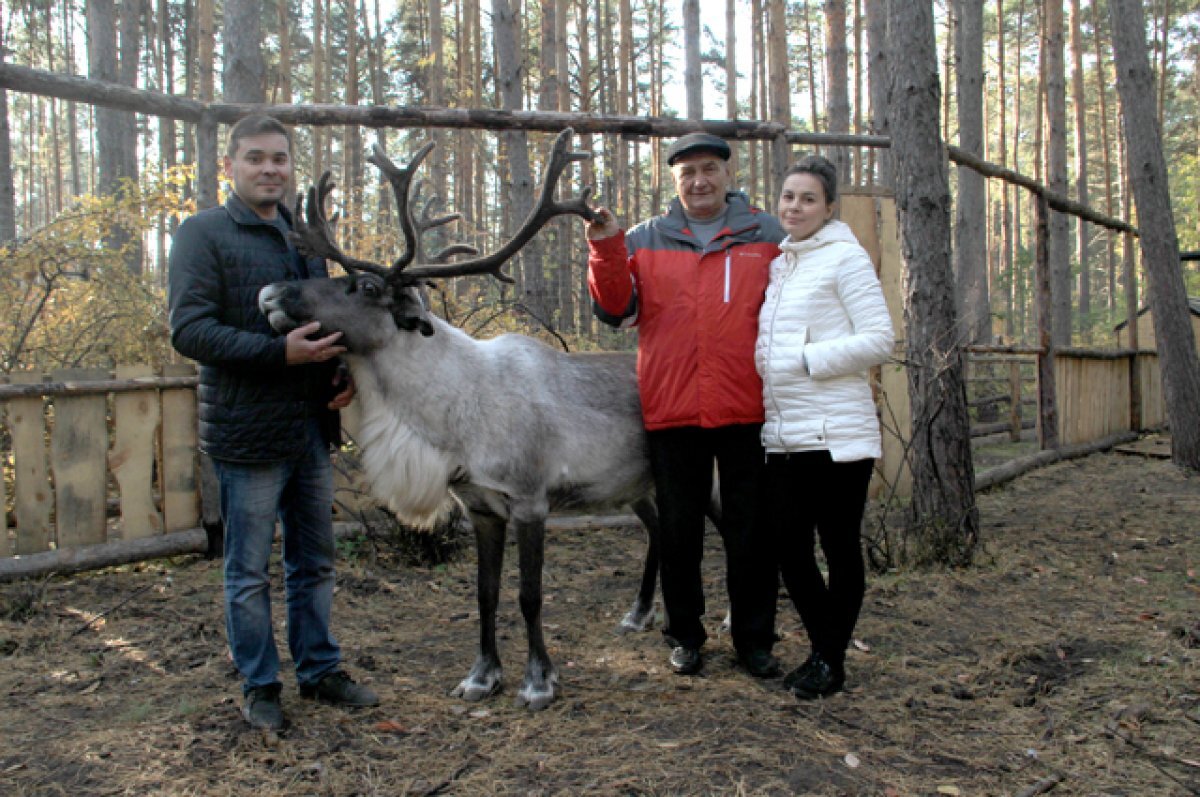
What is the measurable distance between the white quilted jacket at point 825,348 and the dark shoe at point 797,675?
3.20ft

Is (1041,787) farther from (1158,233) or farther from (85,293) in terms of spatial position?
(1158,233)

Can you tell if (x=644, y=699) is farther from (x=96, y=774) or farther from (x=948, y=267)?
(x=948, y=267)

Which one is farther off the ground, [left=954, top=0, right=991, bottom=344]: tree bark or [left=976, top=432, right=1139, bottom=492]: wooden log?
[left=954, top=0, right=991, bottom=344]: tree bark

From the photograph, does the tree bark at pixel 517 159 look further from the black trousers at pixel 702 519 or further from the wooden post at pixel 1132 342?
the wooden post at pixel 1132 342

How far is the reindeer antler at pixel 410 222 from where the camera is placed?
362cm

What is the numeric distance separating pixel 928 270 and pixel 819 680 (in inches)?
124

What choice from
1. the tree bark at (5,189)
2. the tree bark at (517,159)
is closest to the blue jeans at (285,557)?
the tree bark at (517,159)

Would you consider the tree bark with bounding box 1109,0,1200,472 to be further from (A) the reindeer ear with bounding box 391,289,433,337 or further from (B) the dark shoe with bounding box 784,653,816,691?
(A) the reindeer ear with bounding box 391,289,433,337

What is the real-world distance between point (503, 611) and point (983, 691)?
2.64 metres

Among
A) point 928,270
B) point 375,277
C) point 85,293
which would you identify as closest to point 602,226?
point 375,277

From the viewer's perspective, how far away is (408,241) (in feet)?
12.5

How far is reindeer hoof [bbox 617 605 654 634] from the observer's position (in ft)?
15.3

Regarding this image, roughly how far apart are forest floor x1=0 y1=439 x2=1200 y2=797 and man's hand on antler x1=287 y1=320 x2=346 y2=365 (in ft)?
4.95

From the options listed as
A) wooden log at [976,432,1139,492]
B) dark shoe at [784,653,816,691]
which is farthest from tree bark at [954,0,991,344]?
dark shoe at [784,653,816,691]
